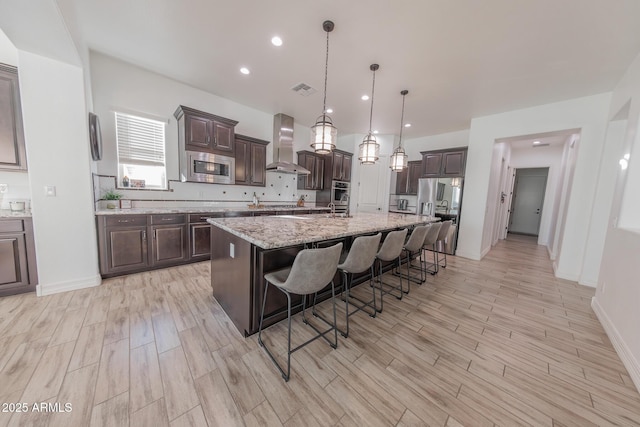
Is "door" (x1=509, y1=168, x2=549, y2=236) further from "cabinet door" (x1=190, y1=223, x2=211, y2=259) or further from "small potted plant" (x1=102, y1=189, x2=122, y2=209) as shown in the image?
"small potted plant" (x1=102, y1=189, x2=122, y2=209)

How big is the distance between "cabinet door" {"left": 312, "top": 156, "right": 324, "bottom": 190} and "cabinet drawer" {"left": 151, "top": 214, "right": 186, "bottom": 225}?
330 centimetres

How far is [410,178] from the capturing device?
20.5 feet

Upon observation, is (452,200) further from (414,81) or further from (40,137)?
(40,137)

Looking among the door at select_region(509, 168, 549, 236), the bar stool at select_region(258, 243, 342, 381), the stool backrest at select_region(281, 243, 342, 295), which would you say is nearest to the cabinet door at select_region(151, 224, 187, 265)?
the bar stool at select_region(258, 243, 342, 381)

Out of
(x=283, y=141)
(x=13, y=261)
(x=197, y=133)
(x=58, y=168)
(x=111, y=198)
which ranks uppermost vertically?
(x=283, y=141)

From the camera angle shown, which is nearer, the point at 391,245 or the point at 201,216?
the point at 391,245

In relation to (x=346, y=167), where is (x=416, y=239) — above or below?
below

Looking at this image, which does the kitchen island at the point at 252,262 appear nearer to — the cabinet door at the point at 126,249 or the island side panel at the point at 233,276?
the island side panel at the point at 233,276

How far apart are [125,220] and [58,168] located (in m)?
0.83

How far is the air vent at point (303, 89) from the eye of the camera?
3.58m

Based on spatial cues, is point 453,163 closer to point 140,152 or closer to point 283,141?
point 283,141

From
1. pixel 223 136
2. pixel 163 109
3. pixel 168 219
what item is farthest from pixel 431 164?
pixel 163 109

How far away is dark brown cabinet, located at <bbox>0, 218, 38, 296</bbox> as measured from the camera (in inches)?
90.2

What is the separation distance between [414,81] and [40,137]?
4.69 meters
